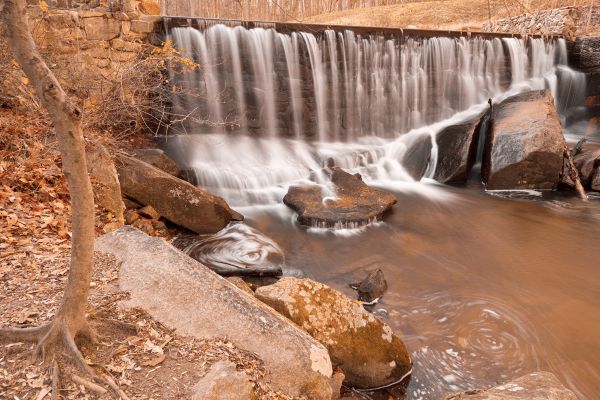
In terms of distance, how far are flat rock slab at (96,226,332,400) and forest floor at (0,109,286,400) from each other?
0.08 metres

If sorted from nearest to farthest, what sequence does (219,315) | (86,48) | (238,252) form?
(219,315) → (238,252) → (86,48)

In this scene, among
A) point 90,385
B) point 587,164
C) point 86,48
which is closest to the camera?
point 90,385

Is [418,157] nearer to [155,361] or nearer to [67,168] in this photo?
[155,361]

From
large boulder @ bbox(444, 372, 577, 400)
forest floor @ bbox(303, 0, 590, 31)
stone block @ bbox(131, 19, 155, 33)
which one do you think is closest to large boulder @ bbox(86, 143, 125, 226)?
stone block @ bbox(131, 19, 155, 33)

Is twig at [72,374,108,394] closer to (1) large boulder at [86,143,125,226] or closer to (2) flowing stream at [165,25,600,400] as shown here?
(2) flowing stream at [165,25,600,400]

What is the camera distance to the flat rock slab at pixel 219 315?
2.66m

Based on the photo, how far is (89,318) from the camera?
283 centimetres

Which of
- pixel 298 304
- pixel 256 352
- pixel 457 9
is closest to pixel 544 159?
pixel 298 304

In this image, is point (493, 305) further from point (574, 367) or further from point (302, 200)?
point (302, 200)

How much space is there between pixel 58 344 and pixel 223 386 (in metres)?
1.01

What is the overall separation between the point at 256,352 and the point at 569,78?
15808mm

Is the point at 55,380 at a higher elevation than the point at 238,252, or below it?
higher

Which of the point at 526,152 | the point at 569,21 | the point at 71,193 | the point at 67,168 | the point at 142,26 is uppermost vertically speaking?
the point at 569,21

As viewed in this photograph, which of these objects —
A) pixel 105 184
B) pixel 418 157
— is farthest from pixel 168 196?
pixel 418 157
